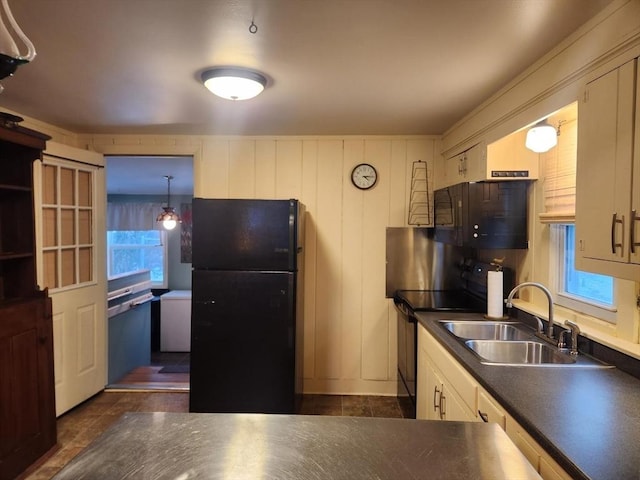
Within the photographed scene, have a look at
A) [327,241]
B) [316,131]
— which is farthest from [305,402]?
[316,131]

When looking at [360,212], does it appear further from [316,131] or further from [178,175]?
[178,175]

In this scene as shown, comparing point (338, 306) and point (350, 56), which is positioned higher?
point (350, 56)

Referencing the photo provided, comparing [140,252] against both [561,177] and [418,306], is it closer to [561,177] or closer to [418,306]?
[418,306]

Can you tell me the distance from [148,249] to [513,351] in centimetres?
628

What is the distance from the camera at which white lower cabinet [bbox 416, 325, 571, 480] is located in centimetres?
118

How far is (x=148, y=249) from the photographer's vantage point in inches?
271

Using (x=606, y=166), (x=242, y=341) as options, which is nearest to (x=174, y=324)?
(x=242, y=341)

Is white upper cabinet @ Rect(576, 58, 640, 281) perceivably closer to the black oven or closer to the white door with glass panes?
the black oven

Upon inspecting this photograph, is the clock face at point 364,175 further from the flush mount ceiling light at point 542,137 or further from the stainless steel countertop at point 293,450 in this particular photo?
the stainless steel countertop at point 293,450

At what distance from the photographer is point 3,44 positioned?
855 millimetres

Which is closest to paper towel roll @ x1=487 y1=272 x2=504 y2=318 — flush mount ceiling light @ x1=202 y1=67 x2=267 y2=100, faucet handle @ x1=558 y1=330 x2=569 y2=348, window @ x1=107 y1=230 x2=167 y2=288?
faucet handle @ x1=558 y1=330 x2=569 y2=348

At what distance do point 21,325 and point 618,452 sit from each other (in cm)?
278

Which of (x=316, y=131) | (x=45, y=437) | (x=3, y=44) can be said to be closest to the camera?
(x=3, y=44)

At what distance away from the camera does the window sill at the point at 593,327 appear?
1.58m
